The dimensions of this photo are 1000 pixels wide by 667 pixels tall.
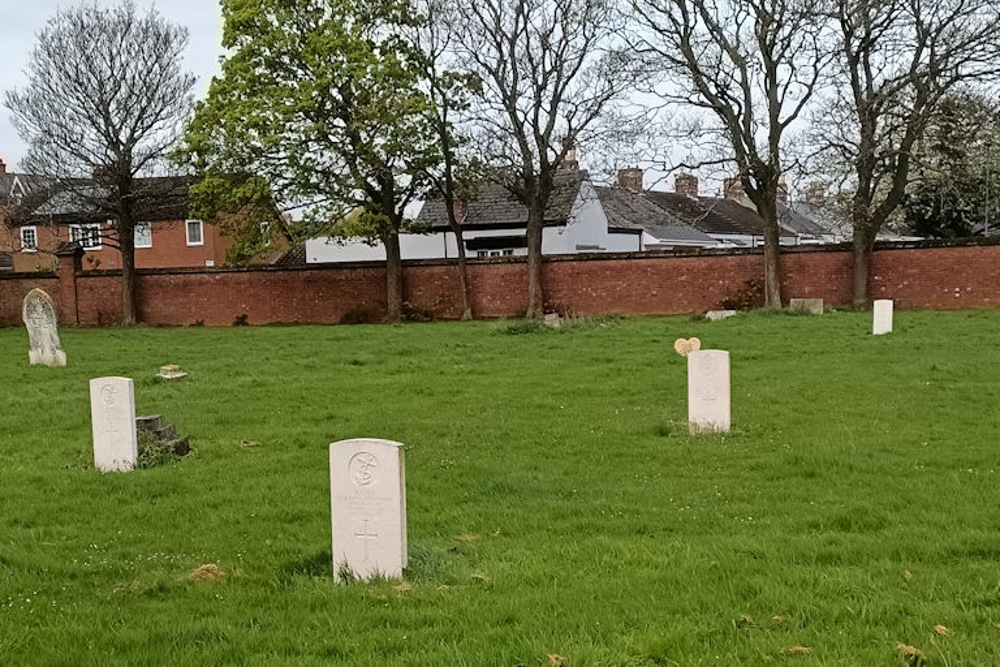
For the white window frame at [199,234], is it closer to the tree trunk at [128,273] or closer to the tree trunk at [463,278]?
the tree trunk at [128,273]

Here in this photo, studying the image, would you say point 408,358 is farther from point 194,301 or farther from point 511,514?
point 194,301

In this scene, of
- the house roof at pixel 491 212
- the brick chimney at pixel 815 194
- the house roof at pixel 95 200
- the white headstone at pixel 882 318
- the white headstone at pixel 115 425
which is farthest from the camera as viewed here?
the house roof at pixel 491 212

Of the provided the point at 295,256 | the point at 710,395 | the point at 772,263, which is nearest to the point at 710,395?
the point at 710,395

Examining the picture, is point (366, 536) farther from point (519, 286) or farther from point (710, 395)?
point (519, 286)

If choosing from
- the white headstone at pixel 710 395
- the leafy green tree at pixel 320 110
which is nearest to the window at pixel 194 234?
the leafy green tree at pixel 320 110

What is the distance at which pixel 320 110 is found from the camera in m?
30.9

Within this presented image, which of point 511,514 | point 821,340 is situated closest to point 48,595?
point 511,514

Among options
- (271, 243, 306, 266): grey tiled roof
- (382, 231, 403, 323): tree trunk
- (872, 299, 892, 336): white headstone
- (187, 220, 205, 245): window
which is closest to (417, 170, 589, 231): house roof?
(271, 243, 306, 266): grey tiled roof

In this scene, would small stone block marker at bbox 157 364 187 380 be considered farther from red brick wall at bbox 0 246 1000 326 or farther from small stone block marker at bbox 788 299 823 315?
red brick wall at bbox 0 246 1000 326

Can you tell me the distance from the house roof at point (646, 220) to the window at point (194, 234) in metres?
21.6

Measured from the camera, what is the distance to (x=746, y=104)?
29141mm

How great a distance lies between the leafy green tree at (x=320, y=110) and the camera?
30.5 meters

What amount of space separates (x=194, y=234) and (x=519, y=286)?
79.5 feet

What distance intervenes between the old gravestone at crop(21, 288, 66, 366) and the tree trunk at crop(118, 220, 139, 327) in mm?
17545
